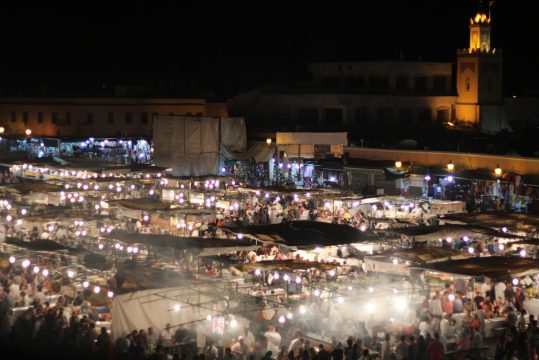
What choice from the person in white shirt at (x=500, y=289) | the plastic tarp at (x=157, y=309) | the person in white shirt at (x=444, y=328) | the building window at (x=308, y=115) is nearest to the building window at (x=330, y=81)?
the building window at (x=308, y=115)

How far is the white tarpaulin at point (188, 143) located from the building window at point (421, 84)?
16367mm

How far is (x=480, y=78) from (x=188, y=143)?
19.8m

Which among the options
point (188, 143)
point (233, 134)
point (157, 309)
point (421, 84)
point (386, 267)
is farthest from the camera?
point (421, 84)

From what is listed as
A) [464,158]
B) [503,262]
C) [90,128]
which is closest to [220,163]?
[464,158]

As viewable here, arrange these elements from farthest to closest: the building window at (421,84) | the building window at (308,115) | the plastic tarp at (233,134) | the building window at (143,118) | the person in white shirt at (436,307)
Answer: the building window at (143,118) < the building window at (421,84) < the building window at (308,115) < the plastic tarp at (233,134) < the person in white shirt at (436,307)

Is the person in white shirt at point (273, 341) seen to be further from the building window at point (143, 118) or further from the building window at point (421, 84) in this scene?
the building window at point (143, 118)

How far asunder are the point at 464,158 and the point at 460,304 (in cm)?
1932

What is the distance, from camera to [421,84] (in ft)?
188

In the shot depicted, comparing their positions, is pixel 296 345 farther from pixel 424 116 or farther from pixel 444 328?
pixel 424 116

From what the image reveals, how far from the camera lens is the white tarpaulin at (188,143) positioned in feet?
145

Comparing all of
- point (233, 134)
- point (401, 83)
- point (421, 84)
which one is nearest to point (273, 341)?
point (233, 134)

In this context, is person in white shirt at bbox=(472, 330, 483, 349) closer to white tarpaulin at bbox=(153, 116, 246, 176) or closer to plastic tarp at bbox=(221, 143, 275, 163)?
plastic tarp at bbox=(221, 143, 275, 163)

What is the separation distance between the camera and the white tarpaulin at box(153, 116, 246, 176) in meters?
44.2

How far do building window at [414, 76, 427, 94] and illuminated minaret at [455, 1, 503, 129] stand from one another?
231cm
